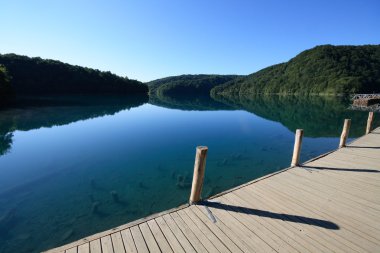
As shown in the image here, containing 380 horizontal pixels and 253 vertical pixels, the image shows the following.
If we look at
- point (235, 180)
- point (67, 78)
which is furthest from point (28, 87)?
point (235, 180)

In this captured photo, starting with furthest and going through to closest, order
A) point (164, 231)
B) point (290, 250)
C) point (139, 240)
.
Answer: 1. point (164, 231)
2. point (139, 240)
3. point (290, 250)

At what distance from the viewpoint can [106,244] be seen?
416 cm

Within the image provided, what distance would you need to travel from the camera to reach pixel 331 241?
14.1 ft

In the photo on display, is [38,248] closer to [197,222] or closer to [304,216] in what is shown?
[197,222]

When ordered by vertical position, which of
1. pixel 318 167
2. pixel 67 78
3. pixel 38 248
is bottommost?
pixel 38 248

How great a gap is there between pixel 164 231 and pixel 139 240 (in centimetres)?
56

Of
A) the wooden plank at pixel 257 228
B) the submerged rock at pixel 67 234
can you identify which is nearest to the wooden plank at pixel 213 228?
the wooden plank at pixel 257 228

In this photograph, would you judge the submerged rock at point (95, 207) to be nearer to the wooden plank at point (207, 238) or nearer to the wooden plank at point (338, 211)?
the wooden plank at point (207, 238)

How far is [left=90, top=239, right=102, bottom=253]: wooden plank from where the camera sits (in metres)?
3.99

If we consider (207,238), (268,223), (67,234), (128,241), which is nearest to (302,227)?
(268,223)

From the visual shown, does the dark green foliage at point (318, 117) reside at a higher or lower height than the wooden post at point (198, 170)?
lower

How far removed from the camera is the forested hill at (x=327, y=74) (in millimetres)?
91312

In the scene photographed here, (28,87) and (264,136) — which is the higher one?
(28,87)

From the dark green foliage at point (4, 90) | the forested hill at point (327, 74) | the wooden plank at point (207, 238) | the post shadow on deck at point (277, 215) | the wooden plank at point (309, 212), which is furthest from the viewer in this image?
the forested hill at point (327, 74)
